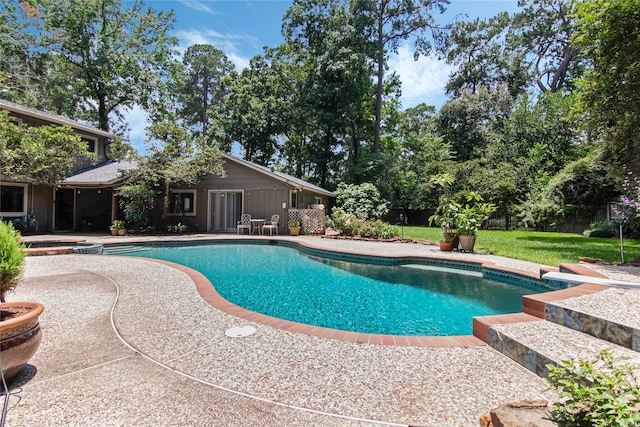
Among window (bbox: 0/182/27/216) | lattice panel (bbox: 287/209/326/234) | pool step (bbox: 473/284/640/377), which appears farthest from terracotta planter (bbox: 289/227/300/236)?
window (bbox: 0/182/27/216)

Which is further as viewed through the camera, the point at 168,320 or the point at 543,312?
the point at 168,320

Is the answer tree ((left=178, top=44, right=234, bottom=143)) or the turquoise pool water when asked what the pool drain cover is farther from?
tree ((left=178, top=44, right=234, bottom=143))

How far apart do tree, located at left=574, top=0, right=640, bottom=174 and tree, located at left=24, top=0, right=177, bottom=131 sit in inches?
960

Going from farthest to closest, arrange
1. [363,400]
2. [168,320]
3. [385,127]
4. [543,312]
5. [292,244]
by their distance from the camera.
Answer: [385,127] → [292,244] → [168,320] → [543,312] → [363,400]

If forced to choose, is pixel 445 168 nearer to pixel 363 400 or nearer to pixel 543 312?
pixel 543 312

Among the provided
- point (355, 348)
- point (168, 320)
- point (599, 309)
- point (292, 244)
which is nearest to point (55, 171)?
point (292, 244)

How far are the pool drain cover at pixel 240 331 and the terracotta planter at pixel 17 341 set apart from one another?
155 centimetres

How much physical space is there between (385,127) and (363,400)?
26.4 meters

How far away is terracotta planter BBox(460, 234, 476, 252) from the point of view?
9.11 metres

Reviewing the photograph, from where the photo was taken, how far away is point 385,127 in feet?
86.6

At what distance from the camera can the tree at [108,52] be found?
18.8m

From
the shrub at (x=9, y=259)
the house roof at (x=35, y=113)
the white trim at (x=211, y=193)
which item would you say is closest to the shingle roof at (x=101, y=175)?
the house roof at (x=35, y=113)

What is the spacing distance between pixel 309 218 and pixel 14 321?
12.8 metres

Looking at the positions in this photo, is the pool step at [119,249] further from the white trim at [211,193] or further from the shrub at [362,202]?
the shrub at [362,202]
